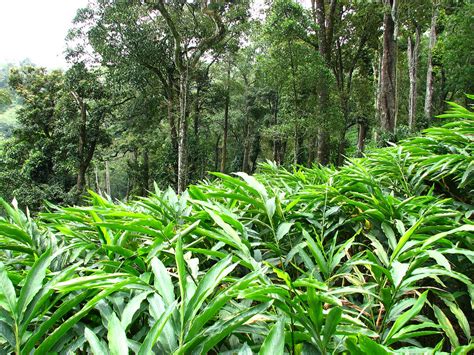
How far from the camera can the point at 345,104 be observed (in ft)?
37.4

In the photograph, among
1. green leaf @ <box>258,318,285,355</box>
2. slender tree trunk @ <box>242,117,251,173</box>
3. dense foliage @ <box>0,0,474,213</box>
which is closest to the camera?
green leaf @ <box>258,318,285,355</box>


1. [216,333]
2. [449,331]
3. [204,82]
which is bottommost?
[449,331]

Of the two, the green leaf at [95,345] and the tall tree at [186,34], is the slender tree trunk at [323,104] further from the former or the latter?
the green leaf at [95,345]

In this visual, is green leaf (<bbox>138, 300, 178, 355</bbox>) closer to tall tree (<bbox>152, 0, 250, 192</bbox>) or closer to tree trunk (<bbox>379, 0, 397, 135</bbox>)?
tree trunk (<bbox>379, 0, 397, 135</bbox>)

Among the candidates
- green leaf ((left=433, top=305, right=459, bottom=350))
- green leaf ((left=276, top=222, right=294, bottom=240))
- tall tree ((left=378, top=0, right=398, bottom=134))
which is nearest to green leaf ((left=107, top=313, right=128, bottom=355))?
green leaf ((left=276, top=222, right=294, bottom=240))

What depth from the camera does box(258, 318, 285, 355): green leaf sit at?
62 centimetres

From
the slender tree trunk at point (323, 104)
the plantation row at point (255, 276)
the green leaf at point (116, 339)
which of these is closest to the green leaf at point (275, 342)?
the plantation row at point (255, 276)

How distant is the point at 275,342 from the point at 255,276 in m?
0.17

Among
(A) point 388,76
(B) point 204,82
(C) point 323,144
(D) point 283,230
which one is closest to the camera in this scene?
(D) point 283,230

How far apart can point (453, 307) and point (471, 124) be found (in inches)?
58.2

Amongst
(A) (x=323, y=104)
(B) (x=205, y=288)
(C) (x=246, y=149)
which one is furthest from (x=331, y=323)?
(C) (x=246, y=149)

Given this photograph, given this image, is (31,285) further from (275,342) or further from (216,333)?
(275,342)

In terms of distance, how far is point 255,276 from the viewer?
788mm

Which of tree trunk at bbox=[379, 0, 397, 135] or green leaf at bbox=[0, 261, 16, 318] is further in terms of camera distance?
tree trunk at bbox=[379, 0, 397, 135]
